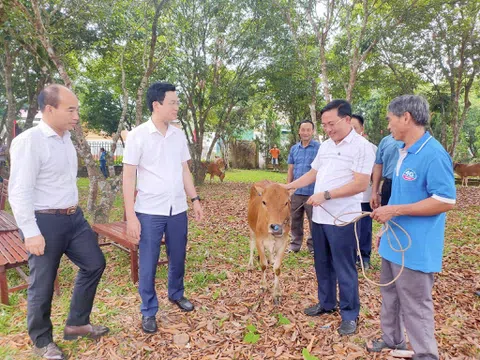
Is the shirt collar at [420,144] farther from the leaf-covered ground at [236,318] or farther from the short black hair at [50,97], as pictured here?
the short black hair at [50,97]

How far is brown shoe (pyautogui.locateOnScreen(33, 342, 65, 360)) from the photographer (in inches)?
111

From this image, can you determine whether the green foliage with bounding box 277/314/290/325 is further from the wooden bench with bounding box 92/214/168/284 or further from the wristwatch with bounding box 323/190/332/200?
the wooden bench with bounding box 92/214/168/284

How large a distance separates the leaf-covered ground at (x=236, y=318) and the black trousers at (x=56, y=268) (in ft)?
1.02

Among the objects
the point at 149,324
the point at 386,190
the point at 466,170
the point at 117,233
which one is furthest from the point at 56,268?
the point at 466,170

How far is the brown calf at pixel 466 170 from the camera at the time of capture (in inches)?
575

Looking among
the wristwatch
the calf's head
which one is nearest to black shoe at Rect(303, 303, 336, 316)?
the calf's head

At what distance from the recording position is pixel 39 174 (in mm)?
2701

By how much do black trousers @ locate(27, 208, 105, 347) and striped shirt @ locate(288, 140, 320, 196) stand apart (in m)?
3.14

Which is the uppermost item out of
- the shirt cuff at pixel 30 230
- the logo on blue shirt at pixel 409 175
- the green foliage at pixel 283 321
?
the logo on blue shirt at pixel 409 175

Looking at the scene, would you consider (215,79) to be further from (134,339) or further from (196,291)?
(134,339)

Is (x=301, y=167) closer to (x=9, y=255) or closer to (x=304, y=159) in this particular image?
(x=304, y=159)

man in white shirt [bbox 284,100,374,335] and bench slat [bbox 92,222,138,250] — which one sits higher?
man in white shirt [bbox 284,100,374,335]

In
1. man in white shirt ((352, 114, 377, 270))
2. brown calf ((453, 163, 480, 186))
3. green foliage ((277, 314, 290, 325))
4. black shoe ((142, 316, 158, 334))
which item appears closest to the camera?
black shoe ((142, 316, 158, 334))

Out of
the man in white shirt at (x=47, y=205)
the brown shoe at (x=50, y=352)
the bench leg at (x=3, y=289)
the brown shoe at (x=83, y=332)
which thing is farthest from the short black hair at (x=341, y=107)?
the bench leg at (x=3, y=289)
